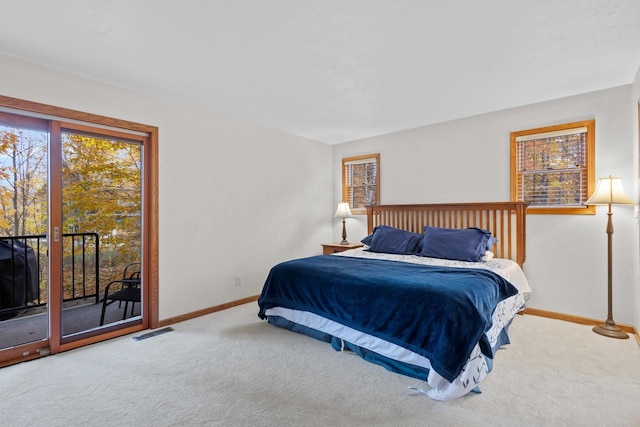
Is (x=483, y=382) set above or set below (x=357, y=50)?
below

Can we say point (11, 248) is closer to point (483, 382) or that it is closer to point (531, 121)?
point (483, 382)

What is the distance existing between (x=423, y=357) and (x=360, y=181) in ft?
11.7

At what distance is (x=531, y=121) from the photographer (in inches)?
145

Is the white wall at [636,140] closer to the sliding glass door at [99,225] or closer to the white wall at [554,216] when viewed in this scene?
the white wall at [554,216]

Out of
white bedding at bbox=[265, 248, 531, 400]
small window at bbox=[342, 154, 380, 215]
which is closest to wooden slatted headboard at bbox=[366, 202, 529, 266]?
white bedding at bbox=[265, 248, 531, 400]

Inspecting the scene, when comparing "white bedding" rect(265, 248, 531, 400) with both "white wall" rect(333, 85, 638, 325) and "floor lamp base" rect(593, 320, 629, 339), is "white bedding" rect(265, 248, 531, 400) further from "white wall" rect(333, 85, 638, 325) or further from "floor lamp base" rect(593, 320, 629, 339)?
"floor lamp base" rect(593, 320, 629, 339)

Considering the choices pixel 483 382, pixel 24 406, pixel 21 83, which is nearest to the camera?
pixel 24 406

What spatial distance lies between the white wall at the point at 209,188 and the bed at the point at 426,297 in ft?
3.15

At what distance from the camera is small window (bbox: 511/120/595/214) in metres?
3.37

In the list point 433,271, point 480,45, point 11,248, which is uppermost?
point 480,45

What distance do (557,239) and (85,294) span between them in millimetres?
5460

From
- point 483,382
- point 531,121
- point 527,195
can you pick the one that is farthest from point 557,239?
point 483,382

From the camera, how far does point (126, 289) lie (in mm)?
3393

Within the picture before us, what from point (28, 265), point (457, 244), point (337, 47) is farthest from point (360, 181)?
point (28, 265)
